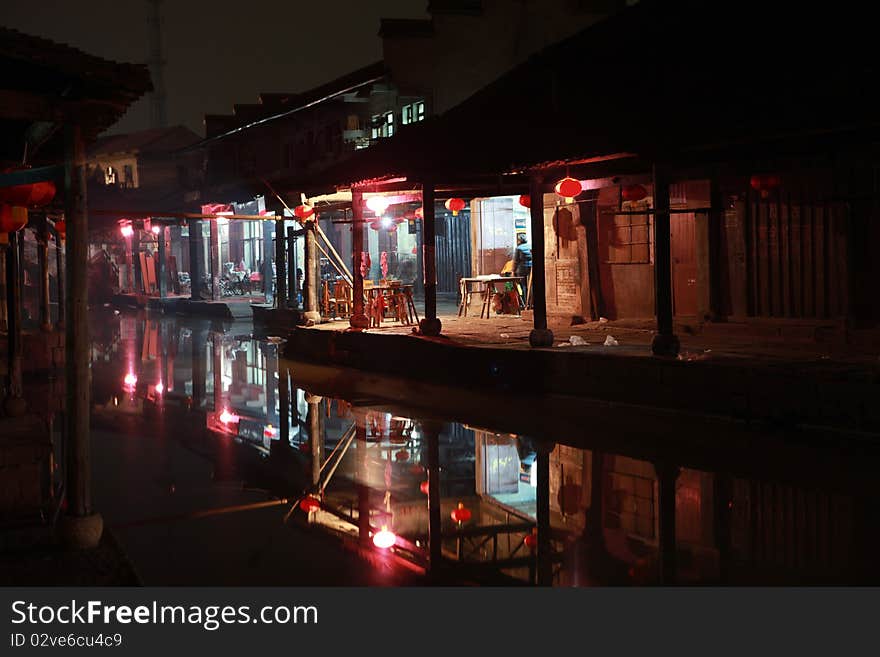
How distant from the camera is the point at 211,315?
41.4 m

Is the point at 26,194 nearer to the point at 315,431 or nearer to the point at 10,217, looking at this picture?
the point at 10,217

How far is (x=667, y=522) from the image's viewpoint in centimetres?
809

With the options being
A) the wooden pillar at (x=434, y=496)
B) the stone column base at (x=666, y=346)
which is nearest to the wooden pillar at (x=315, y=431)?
the wooden pillar at (x=434, y=496)

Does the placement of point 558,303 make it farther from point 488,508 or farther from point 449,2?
point 488,508

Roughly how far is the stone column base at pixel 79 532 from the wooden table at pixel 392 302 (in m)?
16.8

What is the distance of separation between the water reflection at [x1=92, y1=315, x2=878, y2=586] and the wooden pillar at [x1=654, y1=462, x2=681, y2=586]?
21 millimetres

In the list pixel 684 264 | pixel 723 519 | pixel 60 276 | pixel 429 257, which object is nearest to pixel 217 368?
pixel 429 257

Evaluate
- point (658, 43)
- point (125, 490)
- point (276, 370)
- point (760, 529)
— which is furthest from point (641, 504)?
point (276, 370)

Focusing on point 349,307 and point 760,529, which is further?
point 349,307

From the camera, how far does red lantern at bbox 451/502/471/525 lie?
851 cm

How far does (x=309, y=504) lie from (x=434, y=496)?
1.20 metres

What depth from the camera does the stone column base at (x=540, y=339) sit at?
56.4 feet

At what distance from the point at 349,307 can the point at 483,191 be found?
20.9 feet

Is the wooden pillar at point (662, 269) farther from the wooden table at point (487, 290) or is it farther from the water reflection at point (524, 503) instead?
the wooden table at point (487, 290)
